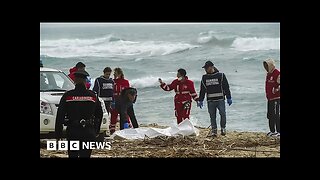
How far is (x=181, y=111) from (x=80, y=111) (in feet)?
4.50

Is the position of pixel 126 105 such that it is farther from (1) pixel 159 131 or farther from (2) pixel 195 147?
(2) pixel 195 147

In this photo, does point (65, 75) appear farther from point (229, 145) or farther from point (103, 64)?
point (229, 145)

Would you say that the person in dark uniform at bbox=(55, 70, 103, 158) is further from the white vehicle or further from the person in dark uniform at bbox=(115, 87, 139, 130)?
the person in dark uniform at bbox=(115, 87, 139, 130)

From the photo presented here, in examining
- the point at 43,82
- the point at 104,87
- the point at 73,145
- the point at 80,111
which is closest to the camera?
the point at 80,111

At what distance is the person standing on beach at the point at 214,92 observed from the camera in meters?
9.43

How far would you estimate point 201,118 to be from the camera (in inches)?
373

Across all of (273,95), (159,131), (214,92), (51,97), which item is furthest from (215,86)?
(51,97)

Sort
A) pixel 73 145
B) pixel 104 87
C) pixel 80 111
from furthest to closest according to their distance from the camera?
pixel 104 87 < pixel 73 145 < pixel 80 111

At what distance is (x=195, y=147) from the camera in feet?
30.7

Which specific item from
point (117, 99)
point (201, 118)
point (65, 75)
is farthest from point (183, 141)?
point (65, 75)

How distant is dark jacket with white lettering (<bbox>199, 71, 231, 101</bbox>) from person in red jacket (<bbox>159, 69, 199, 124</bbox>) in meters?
0.13

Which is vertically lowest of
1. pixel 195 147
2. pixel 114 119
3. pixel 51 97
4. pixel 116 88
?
pixel 195 147

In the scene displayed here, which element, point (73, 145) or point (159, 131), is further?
point (159, 131)

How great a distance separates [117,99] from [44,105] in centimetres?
92
